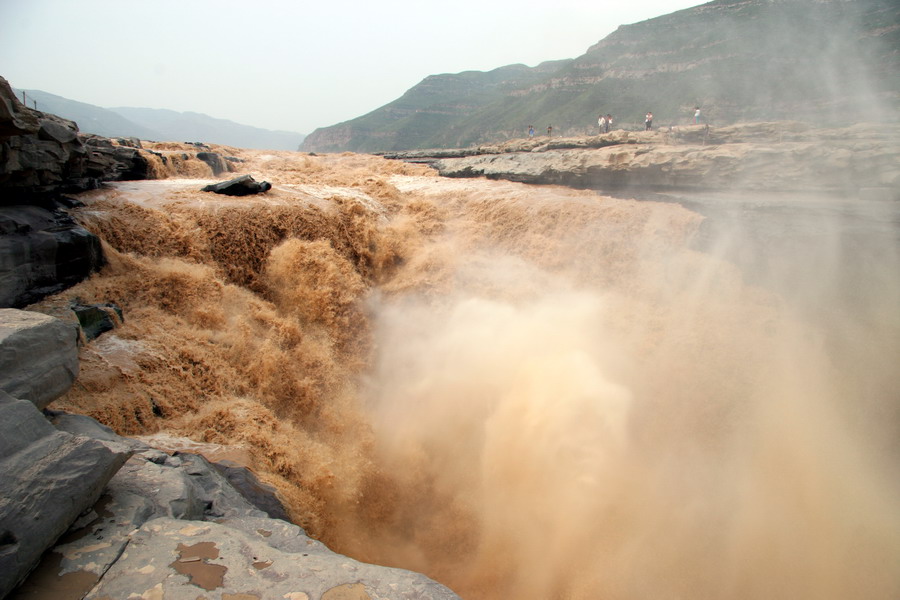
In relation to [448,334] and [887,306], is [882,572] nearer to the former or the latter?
[887,306]

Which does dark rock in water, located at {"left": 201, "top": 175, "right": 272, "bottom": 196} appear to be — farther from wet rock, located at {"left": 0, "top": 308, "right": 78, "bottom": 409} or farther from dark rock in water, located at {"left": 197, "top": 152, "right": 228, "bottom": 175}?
wet rock, located at {"left": 0, "top": 308, "right": 78, "bottom": 409}

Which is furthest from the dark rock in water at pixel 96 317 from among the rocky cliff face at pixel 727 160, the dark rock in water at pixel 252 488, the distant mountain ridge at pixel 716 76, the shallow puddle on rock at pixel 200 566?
the distant mountain ridge at pixel 716 76

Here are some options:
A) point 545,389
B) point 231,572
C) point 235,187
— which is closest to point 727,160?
point 545,389

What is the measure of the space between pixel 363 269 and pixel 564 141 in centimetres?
707

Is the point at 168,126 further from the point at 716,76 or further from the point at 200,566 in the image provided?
the point at 200,566

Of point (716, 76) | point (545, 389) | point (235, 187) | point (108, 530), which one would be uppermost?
point (716, 76)

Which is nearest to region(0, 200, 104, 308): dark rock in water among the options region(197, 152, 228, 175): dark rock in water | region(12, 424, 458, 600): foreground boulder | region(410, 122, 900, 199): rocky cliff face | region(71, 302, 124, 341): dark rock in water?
region(71, 302, 124, 341): dark rock in water

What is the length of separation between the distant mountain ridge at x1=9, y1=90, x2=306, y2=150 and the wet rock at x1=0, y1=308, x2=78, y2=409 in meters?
106

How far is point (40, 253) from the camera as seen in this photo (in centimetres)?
516

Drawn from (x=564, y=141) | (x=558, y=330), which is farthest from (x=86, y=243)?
(x=564, y=141)

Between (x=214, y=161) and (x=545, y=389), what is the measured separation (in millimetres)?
11006

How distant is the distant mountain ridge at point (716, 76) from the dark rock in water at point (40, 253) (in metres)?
12.1

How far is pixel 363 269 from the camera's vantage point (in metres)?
8.83

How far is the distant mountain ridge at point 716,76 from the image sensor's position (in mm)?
24297
